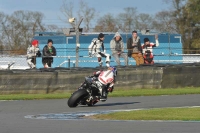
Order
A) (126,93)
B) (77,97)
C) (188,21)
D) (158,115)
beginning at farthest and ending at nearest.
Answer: (188,21) < (126,93) < (77,97) < (158,115)

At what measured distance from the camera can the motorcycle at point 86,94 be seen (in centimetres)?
1596

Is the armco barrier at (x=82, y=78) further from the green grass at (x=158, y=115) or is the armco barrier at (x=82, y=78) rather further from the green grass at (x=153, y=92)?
the green grass at (x=158, y=115)

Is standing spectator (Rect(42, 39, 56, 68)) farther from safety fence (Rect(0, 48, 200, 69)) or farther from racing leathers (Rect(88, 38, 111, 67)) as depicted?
racing leathers (Rect(88, 38, 111, 67))

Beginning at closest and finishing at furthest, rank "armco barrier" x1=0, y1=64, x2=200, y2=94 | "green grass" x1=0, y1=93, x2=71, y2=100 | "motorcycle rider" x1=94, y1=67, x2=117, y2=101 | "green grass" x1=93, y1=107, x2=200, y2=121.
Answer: "green grass" x1=93, y1=107, x2=200, y2=121
"motorcycle rider" x1=94, y1=67, x2=117, y2=101
"green grass" x1=0, y1=93, x2=71, y2=100
"armco barrier" x1=0, y1=64, x2=200, y2=94

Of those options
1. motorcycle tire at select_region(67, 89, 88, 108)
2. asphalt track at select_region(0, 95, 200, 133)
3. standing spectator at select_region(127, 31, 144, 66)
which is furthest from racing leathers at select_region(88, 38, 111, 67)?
motorcycle tire at select_region(67, 89, 88, 108)

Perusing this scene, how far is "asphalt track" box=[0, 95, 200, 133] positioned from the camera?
10.5 metres

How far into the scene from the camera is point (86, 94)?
1606 centimetres

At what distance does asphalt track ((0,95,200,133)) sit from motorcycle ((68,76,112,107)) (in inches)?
7.4

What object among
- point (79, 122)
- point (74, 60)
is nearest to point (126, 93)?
point (74, 60)

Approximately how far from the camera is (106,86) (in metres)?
16.3

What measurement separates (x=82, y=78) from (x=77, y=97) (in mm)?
6144

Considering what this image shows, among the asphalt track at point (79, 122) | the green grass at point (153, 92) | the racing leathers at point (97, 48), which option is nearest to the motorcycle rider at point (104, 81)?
the asphalt track at point (79, 122)

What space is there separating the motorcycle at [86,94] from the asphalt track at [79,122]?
19 cm

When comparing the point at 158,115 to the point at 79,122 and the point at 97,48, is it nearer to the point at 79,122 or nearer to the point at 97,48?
the point at 79,122
